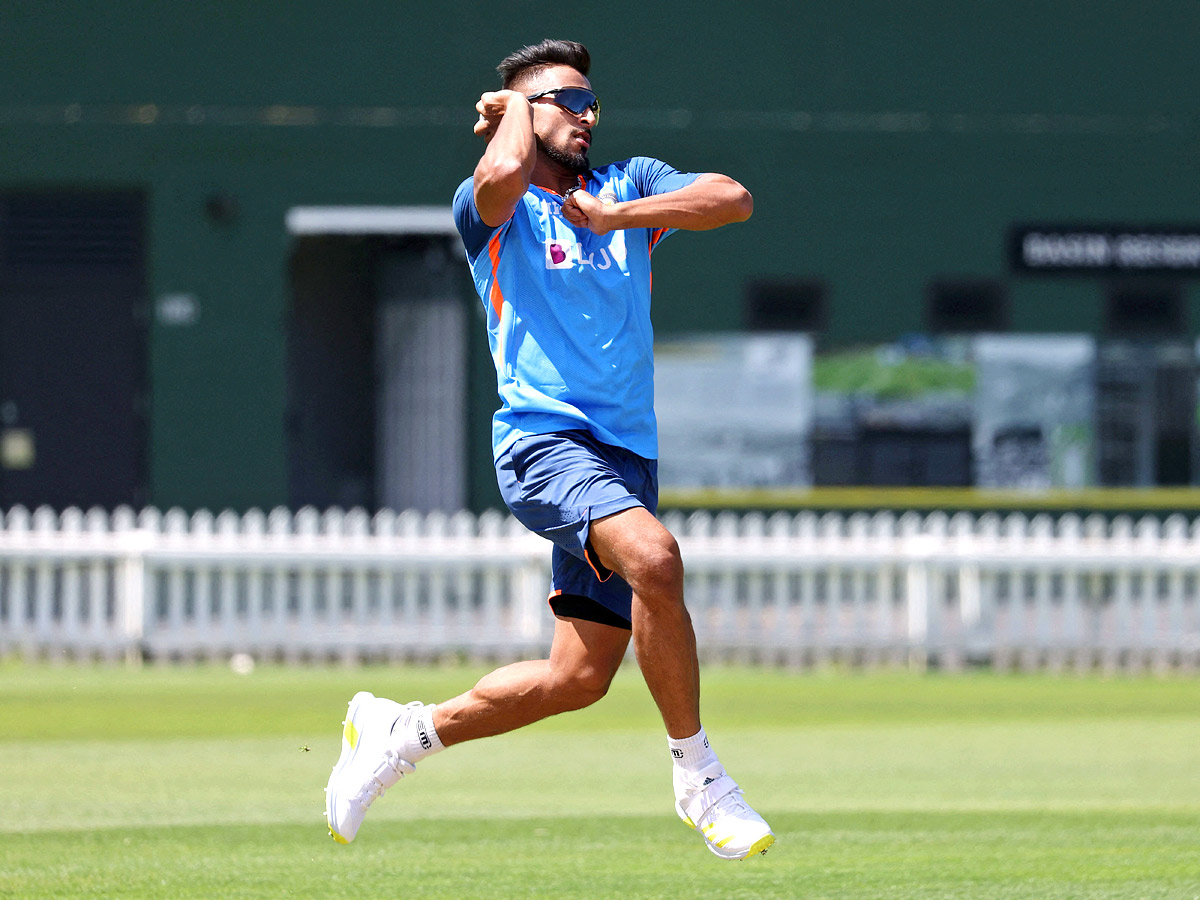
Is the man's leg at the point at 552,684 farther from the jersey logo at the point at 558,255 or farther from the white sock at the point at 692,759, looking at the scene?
the jersey logo at the point at 558,255

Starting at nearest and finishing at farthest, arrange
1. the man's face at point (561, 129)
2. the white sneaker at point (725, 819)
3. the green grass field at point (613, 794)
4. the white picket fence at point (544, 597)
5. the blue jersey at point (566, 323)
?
the white sneaker at point (725, 819)
the blue jersey at point (566, 323)
the man's face at point (561, 129)
the green grass field at point (613, 794)
the white picket fence at point (544, 597)

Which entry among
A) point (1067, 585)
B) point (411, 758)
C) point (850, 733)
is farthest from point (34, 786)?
point (1067, 585)

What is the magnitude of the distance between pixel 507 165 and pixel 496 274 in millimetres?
381

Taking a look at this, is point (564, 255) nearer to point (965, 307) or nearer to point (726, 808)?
point (726, 808)

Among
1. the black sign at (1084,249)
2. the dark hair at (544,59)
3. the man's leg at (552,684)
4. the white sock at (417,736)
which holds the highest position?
Answer: the black sign at (1084,249)

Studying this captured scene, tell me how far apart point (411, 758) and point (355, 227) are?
11.6m

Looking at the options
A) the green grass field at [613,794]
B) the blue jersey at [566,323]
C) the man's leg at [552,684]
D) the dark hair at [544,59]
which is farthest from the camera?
the green grass field at [613,794]

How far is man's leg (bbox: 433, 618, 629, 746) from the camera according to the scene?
16.5 ft

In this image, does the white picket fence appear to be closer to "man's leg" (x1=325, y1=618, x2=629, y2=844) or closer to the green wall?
the green wall

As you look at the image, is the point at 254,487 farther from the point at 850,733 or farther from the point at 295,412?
the point at 850,733

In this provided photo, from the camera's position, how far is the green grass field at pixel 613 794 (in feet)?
17.8

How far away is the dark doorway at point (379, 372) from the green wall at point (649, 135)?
50 centimetres

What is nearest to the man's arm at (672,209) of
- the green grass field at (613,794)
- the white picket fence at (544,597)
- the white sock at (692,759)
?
the white sock at (692,759)

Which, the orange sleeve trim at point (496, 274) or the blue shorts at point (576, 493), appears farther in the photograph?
the orange sleeve trim at point (496, 274)
